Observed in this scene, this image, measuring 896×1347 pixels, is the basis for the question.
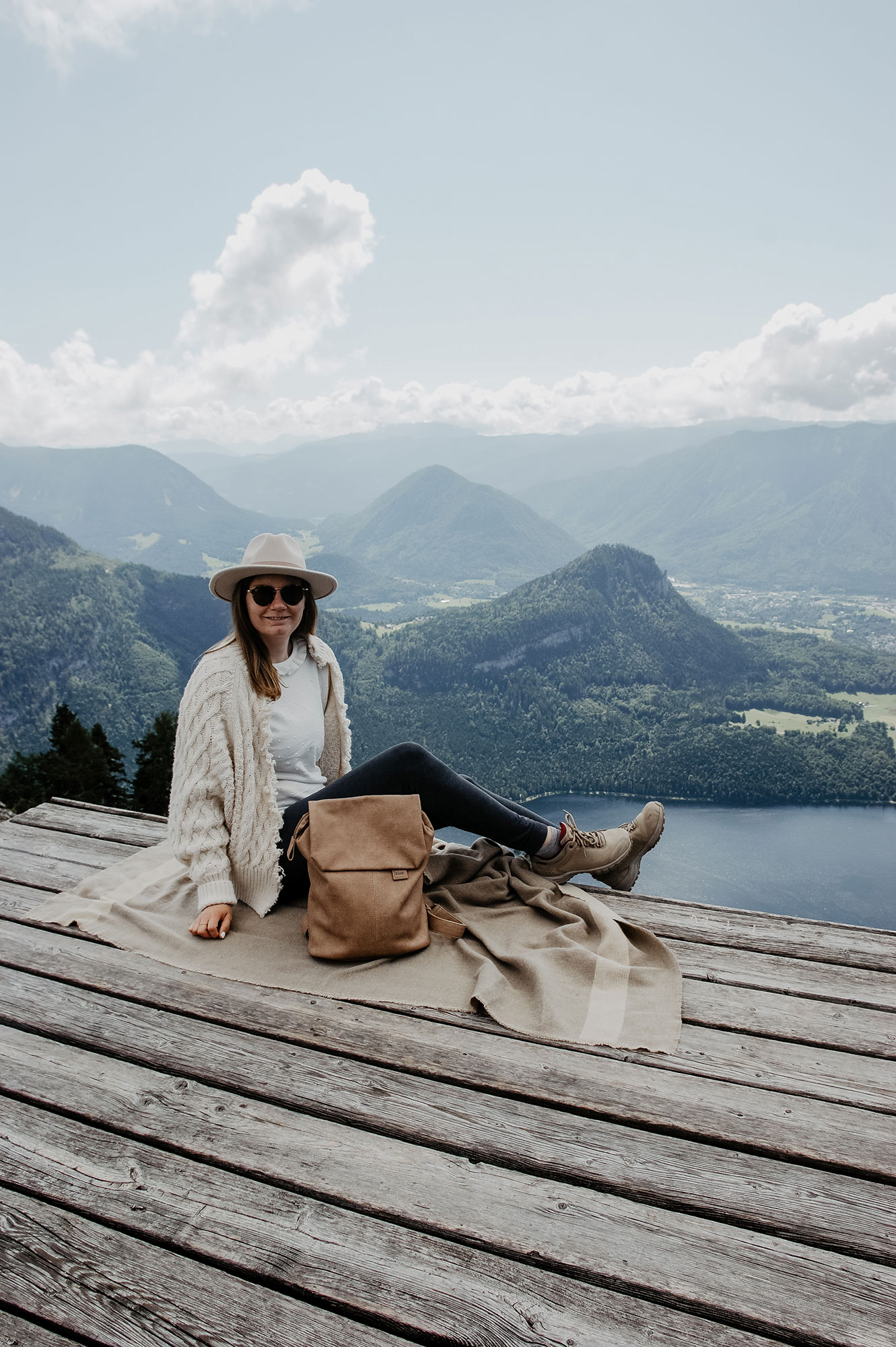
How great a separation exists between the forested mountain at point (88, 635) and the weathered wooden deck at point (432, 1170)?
180 feet

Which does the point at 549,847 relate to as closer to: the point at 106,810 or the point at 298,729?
the point at 298,729

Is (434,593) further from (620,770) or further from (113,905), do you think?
(113,905)

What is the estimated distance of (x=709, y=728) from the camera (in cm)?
6544

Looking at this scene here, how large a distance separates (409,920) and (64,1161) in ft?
3.64

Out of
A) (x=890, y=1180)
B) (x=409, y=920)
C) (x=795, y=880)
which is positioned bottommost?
(x=795, y=880)

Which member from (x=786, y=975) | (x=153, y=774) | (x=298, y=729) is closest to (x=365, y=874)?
(x=298, y=729)

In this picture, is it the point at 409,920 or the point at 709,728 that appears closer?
the point at 409,920

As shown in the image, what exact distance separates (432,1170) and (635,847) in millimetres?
1792

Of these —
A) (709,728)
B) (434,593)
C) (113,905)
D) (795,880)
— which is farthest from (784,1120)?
(434,593)

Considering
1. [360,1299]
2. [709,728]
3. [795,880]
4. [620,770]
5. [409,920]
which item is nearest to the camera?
[360,1299]

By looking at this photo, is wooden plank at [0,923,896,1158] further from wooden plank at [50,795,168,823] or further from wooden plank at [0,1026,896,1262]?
wooden plank at [50,795,168,823]

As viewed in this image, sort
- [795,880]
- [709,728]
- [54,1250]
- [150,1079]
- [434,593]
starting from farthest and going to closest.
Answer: [434,593] < [709,728] < [795,880] < [150,1079] < [54,1250]

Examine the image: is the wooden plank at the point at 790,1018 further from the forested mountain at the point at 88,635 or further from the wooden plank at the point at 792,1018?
the forested mountain at the point at 88,635

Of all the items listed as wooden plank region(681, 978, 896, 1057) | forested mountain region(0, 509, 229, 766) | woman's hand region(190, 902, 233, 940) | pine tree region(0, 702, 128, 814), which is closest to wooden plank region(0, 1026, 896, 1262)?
wooden plank region(681, 978, 896, 1057)
